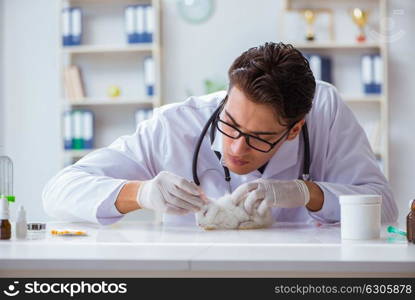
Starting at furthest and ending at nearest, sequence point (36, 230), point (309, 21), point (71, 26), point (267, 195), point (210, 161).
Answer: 1. point (71, 26)
2. point (309, 21)
3. point (210, 161)
4. point (267, 195)
5. point (36, 230)

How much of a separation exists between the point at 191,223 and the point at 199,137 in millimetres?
258

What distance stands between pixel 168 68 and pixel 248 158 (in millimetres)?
3149

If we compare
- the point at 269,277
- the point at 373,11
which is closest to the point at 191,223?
the point at 269,277

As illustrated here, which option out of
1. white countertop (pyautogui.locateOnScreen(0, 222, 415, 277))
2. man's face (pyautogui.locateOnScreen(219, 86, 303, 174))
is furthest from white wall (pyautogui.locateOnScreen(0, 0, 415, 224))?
white countertop (pyautogui.locateOnScreen(0, 222, 415, 277))

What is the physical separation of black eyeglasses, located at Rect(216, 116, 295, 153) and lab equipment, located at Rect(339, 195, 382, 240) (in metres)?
0.36

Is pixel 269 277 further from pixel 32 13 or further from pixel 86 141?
pixel 32 13

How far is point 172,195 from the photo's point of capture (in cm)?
175

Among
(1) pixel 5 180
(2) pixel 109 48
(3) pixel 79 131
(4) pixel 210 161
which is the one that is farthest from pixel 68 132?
(4) pixel 210 161

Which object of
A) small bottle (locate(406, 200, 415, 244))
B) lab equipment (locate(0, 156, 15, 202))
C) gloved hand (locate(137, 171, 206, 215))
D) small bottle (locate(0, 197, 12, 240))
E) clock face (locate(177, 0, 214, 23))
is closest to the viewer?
small bottle (locate(406, 200, 415, 244))

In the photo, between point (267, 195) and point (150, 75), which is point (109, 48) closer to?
point (150, 75)

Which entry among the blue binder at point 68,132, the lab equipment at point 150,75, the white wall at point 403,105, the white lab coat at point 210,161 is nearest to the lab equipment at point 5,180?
the blue binder at point 68,132

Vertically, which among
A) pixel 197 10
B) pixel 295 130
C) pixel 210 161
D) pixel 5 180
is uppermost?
pixel 197 10

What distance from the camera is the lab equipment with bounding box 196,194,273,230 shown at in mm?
1744

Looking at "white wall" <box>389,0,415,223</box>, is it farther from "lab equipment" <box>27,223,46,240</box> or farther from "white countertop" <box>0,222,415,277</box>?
"lab equipment" <box>27,223,46,240</box>
